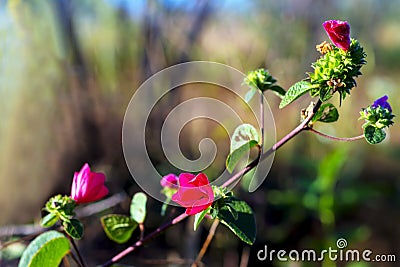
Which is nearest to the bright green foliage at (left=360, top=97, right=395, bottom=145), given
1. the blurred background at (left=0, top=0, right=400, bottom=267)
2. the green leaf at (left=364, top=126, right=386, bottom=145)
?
the green leaf at (left=364, top=126, right=386, bottom=145)

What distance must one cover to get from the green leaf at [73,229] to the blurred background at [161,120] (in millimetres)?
588

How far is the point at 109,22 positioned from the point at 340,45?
1.08m

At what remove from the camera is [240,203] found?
38 cm

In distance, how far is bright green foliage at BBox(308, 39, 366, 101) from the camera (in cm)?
32

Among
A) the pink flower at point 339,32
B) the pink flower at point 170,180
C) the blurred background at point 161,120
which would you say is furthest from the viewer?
the blurred background at point 161,120

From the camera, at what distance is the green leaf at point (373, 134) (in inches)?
13.3

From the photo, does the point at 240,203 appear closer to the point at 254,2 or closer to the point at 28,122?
the point at 28,122

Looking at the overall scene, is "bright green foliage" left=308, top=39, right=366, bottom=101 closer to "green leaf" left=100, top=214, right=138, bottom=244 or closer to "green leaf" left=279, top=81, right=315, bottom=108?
"green leaf" left=279, top=81, right=315, bottom=108

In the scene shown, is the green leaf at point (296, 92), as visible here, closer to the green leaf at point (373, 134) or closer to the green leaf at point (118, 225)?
the green leaf at point (373, 134)

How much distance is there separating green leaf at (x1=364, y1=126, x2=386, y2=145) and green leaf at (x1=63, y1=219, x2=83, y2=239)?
229 mm

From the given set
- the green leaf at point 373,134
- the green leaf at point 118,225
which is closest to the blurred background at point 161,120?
the green leaf at point 118,225

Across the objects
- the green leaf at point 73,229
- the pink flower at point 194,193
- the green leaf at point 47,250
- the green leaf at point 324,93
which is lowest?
the green leaf at point 47,250

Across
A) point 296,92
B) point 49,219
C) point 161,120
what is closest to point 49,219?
point 49,219

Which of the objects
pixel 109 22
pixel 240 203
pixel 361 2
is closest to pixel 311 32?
pixel 361 2
